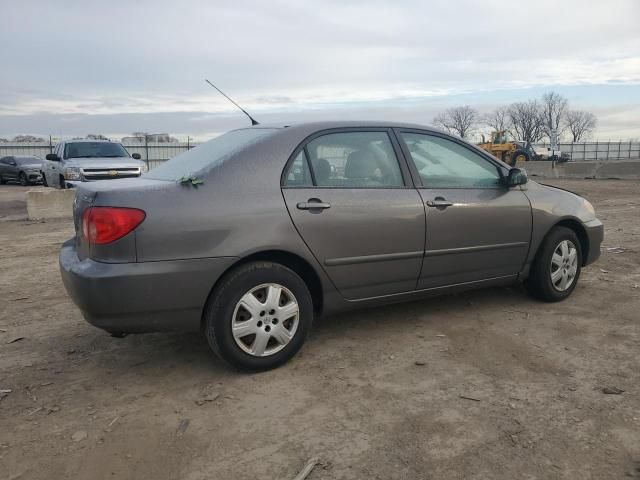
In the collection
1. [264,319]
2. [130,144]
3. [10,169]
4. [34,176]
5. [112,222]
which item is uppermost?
[130,144]

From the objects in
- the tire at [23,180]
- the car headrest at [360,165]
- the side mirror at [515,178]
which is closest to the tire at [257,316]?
the car headrest at [360,165]

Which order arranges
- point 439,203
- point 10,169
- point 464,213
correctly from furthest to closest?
point 10,169, point 464,213, point 439,203

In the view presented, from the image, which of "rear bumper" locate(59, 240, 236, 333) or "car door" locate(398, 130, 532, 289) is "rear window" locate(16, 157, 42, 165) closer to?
"rear bumper" locate(59, 240, 236, 333)

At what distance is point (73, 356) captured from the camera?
375cm

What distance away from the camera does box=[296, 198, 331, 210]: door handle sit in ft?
11.4

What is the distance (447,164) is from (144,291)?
8.10ft

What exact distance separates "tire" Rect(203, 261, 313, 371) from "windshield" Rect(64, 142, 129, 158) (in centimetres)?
1134

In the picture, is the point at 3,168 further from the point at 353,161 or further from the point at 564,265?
the point at 564,265

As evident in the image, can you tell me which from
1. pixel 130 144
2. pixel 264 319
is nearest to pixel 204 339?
pixel 264 319

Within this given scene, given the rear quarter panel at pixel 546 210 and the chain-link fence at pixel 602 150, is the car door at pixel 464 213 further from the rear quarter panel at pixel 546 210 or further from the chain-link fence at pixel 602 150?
the chain-link fence at pixel 602 150

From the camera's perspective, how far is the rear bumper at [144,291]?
2994mm

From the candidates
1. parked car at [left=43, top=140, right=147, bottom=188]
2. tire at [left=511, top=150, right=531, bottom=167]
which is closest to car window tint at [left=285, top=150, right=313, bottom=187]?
parked car at [left=43, top=140, right=147, bottom=188]

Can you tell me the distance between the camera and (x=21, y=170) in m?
25.1

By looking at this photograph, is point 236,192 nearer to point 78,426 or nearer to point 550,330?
point 78,426
